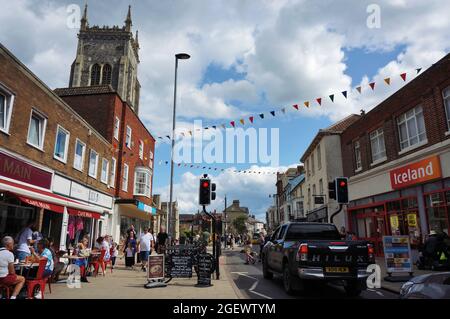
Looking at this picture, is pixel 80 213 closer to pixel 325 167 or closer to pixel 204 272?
pixel 204 272

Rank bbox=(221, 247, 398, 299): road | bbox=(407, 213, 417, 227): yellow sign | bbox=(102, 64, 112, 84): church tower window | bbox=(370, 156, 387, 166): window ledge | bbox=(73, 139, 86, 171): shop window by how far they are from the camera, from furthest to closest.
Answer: bbox=(102, 64, 112, 84): church tower window < bbox=(370, 156, 387, 166): window ledge < bbox=(73, 139, 86, 171): shop window < bbox=(407, 213, 417, 227): yellow sign < bbox=(221, 247, 398, 299): road

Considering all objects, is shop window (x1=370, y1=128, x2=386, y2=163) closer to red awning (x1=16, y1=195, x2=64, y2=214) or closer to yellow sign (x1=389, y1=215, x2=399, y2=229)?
yellow sign (x1=389, y1=215, x2=399, y2=229)

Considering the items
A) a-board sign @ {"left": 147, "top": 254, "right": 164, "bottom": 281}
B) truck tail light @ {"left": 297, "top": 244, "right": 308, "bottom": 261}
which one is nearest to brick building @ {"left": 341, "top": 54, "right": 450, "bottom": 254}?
truck tail light @ {"left": 297, "top": 244, "right": 308, "bottom": 261}

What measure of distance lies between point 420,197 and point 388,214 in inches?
122

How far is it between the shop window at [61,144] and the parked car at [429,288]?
48.6 feet

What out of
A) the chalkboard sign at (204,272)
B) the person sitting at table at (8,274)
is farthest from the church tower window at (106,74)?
the person sitting at table at (8,274)

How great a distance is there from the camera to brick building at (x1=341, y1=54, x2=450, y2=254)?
1391 cm

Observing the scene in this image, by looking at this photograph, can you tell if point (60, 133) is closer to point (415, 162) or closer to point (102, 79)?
point (415, 162)

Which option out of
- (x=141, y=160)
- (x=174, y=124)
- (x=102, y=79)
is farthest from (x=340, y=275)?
(x=102, y=79)

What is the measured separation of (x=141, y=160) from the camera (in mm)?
28219

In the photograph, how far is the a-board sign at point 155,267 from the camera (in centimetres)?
952

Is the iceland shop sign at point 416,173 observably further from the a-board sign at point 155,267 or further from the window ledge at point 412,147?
the a-board sign at point 155,267

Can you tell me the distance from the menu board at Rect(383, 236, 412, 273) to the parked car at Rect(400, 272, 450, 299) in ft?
18.8

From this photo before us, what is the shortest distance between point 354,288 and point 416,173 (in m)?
9.29
